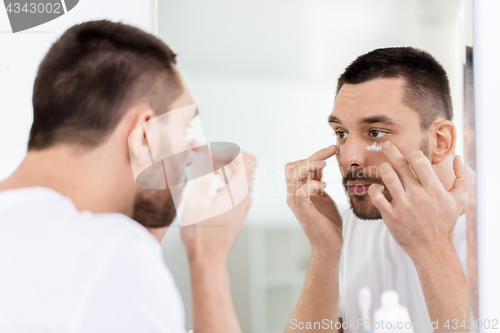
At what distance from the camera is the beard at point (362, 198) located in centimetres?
80

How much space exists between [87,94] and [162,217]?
0.27 meters

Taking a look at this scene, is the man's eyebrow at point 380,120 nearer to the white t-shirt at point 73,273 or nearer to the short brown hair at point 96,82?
the short brown hair at point 96,82

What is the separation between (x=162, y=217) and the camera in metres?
0.79

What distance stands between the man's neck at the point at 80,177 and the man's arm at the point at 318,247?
1.18ft

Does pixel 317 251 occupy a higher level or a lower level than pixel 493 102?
lower

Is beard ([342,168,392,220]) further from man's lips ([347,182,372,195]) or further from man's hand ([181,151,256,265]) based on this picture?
man's hand ([181,151,256,265])

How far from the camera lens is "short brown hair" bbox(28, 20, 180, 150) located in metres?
0.75

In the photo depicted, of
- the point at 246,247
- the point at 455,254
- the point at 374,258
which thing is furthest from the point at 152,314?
the point at 455,254

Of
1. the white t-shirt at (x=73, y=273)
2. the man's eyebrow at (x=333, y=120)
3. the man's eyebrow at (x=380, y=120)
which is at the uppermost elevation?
the man's eyebrow at (x=333, y=120)

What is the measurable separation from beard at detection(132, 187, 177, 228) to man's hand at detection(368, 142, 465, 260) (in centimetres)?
41

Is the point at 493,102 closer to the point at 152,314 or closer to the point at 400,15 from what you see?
the point at 400,15

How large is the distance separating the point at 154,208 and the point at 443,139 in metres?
0.60

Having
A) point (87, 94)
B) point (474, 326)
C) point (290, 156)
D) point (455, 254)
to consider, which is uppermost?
point (87, 94)

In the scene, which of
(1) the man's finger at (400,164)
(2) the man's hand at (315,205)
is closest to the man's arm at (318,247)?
(2) the man's hand at (315,205)
